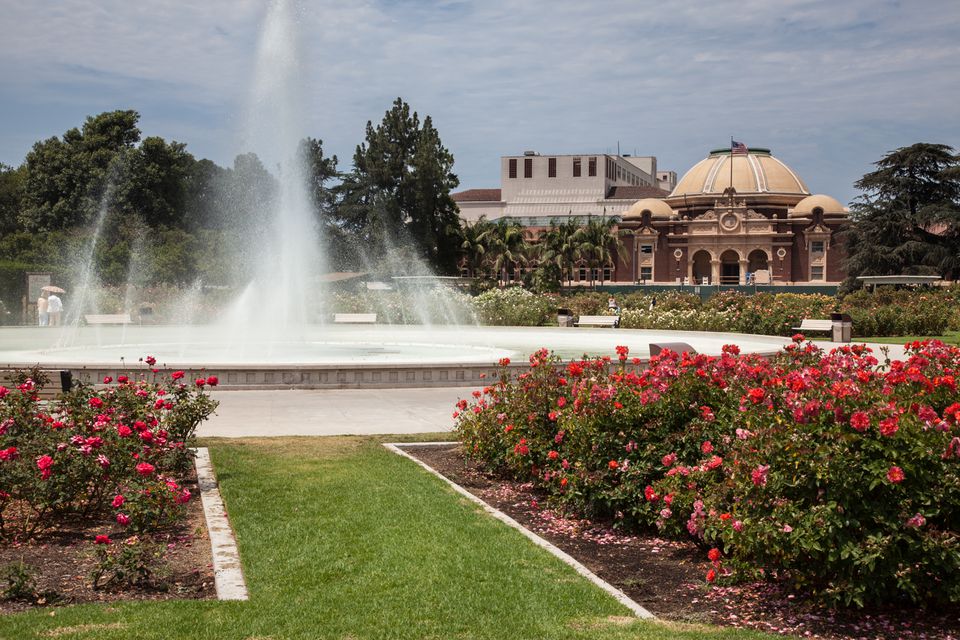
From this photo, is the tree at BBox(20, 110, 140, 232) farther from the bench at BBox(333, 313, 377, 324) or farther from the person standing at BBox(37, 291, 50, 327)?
the bench at BBox(333, 313, 377, 324)

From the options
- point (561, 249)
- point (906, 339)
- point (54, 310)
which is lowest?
point (906, 339)

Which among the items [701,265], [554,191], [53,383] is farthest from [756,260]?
[53,383]

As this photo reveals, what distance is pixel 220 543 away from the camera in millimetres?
6090

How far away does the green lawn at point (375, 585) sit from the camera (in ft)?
15.1

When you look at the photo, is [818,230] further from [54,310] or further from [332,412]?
[332,412]

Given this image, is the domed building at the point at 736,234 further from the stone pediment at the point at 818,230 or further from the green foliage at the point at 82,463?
the green foliage at the point at 82,463

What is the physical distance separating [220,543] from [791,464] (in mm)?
3501

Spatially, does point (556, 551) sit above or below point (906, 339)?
below

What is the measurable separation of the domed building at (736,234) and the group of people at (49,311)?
211ft

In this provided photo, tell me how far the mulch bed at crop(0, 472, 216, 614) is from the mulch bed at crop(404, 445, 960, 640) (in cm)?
222

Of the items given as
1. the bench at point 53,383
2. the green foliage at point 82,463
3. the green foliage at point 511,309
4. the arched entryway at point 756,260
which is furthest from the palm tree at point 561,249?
the green foliage at point 82,463

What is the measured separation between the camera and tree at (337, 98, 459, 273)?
60.1m

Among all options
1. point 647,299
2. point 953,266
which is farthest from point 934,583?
point 953,266

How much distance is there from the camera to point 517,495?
25.1 ft
